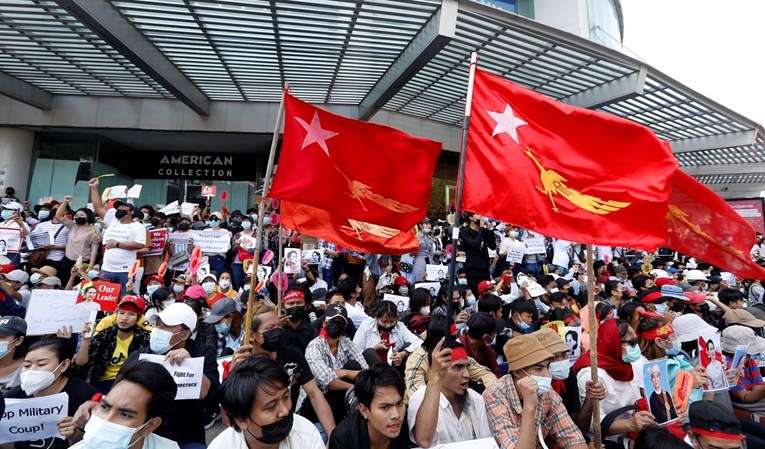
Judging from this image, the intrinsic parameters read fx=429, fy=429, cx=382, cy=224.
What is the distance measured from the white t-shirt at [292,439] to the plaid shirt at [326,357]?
137cm

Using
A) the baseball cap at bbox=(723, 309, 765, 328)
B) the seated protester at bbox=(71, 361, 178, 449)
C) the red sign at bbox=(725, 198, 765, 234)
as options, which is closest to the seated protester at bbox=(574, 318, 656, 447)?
the baseball cap at bbox=(723, 309, 765, 328)

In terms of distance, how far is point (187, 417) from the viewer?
2887 mm

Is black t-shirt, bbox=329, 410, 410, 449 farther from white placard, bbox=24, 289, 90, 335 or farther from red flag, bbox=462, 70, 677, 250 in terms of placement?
white placard, bbox=24, 289, 90, 335

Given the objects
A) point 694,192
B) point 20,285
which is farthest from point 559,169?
point 20,285

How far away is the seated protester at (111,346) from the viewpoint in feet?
11.1

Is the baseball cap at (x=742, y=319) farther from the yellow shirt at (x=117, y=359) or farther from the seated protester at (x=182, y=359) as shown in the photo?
the yellow shirt at (x=117, y=359)

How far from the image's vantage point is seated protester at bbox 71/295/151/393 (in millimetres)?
3393

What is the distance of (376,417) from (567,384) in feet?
6.43

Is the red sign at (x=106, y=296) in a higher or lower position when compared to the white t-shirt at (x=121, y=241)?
lower

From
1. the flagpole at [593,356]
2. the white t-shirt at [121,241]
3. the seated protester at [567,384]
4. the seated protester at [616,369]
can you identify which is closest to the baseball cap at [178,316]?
the seated protester at [567,384]

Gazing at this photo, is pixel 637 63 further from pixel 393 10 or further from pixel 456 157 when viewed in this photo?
pixel 456 157

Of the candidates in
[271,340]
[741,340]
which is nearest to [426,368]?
[271,340]

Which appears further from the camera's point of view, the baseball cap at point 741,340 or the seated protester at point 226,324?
the baseball cap at point 741,340

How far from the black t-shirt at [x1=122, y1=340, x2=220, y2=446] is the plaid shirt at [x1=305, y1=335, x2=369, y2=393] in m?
0.91
